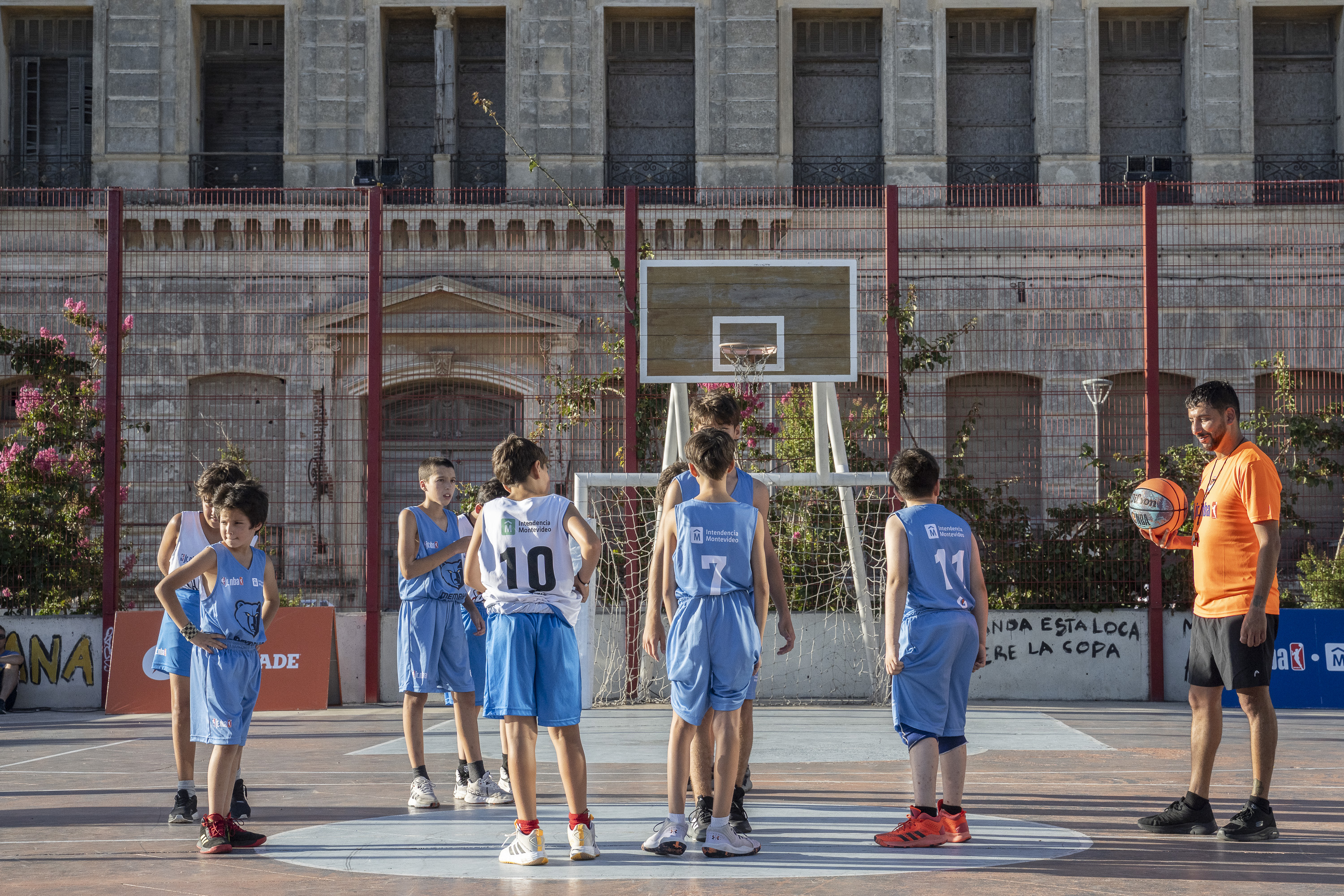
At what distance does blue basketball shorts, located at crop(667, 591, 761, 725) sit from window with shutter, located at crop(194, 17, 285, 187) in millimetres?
18760

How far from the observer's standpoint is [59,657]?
1245 centimetres

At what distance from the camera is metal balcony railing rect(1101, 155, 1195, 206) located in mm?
19031

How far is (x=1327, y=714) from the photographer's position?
11.2m

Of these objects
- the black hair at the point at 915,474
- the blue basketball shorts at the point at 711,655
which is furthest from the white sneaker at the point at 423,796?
the black hair at the point at 915,474

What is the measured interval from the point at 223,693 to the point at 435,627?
149 cm

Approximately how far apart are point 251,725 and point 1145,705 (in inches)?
304

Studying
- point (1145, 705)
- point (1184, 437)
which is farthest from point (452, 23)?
point (1145, 705)

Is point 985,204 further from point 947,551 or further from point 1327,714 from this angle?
point 947,551

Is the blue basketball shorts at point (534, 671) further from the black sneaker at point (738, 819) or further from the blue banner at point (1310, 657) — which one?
the blue banner at point (1310, 657)

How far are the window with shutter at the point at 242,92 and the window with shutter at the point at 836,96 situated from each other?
8769 millimetres

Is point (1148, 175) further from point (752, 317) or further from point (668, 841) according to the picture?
point (668, 841)

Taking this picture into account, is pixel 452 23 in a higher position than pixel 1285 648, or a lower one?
higher

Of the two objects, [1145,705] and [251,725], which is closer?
[251,725]

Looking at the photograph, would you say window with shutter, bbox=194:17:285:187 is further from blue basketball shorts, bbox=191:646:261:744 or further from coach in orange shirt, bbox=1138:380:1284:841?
coach in orange shirt, bbox=1138:380:1284:841
